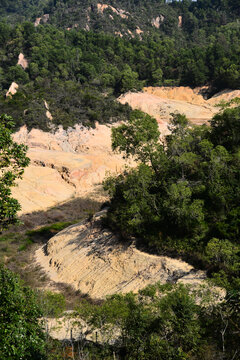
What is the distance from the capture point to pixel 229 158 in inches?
845

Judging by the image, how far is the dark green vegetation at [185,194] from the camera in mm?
19375

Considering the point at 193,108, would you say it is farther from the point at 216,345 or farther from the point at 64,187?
the point at 216,345

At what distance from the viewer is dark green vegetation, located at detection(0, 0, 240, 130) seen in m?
61.5

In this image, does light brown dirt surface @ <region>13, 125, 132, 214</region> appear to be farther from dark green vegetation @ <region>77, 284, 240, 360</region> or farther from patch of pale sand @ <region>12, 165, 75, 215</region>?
dark green vegetation @ <region>77, 284, 240, 360</region>

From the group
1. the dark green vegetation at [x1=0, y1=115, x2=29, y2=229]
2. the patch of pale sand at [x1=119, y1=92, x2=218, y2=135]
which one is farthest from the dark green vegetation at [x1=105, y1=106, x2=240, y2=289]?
the patch of pale sand at [x1=119, y1=92, x2=218, y2=135]

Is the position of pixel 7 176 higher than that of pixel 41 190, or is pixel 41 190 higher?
pixel 7 176

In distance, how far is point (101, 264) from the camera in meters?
24.4

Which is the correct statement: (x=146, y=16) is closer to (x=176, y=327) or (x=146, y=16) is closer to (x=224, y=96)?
(x=224, y=96)

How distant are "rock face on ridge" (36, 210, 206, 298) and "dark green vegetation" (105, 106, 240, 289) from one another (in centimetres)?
111

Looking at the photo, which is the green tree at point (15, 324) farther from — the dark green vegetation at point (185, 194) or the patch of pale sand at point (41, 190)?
the patch of pale sand at point (41, 190)

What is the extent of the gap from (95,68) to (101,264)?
7655cm

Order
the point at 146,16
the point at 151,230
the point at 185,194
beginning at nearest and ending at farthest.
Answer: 1. the point at 185,194
2. the point at 151,230
3. the point at 146,16

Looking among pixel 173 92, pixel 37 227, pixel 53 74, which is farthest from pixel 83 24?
pixel 37 227

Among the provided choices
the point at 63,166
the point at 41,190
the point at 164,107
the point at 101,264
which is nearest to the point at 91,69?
the point at 164,107
